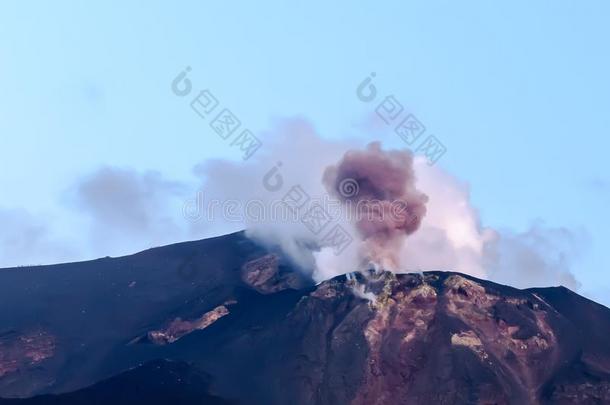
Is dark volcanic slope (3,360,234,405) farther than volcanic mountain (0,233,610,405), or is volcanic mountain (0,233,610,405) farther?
volcanic mountain (0,233,610,405)

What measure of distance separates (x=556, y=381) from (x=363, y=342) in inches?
804

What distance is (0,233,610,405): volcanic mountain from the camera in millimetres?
73312

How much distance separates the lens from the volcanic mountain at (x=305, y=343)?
73312mm

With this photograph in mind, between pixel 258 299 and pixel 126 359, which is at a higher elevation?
pixel 258 299

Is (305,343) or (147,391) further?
(305,343)

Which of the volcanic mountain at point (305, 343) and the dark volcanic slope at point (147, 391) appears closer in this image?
the dark volcanic slope at point (147, 391)

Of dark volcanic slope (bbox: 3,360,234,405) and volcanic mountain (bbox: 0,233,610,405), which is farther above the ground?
volcanic mountain (bbox: 0,233,610,405)

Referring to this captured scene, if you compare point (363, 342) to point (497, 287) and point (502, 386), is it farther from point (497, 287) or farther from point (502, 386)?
point (497, 287)

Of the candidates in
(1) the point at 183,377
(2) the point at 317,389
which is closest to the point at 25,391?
(1) the point at 183,377

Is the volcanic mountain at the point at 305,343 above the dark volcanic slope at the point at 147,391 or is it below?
above

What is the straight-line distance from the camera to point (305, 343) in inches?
3219

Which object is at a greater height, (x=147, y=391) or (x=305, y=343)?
(x=305, y=343)

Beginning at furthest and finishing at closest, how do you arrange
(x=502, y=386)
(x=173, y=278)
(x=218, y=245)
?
(x=218, y=245)
(x=173, y=278)
(x=502, y=386)

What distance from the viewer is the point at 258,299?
99375mm
